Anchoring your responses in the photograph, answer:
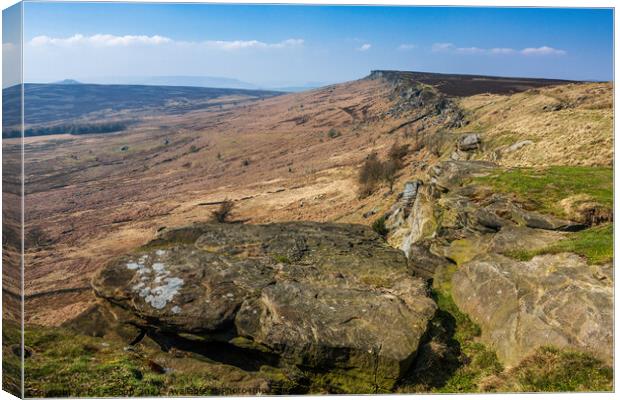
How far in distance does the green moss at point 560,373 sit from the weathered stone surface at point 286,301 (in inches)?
81.6

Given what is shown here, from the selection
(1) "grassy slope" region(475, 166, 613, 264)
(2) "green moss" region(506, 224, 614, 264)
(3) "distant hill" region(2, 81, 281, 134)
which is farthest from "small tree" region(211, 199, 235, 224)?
(3) "distant hill" region(2, 81, 281, 134)

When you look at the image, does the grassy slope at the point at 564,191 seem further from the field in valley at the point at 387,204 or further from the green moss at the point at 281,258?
the green moss at the point at 281,258

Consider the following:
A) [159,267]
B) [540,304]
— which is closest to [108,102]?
[159,267]

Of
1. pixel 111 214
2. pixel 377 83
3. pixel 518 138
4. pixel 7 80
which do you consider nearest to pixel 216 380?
pixel 7 80

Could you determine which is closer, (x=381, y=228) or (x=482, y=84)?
(x=381, y=228)

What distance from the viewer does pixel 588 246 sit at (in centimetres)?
1034

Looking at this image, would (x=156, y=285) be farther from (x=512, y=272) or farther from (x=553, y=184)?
(x=553, y=184)

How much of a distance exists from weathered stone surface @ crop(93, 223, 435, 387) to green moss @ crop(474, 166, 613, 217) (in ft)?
13.7

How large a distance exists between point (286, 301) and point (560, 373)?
564cm

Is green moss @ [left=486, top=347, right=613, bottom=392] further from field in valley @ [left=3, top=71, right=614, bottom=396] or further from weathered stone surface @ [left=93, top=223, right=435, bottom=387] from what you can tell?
weathered stone surface @ [left=93, top=223, right=435, bottom=387]

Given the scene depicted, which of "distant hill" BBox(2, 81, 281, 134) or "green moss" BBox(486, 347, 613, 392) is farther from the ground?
"distant hill" BBox(2, 81, 281, 134)

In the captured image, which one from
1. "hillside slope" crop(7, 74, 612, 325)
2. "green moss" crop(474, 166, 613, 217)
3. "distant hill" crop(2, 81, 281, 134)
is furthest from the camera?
"distant hill" crop(2, 81, 281, 134)

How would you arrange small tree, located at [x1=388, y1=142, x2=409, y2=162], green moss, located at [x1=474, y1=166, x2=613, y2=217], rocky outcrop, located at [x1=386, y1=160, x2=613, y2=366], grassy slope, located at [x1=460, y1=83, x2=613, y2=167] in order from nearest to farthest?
rocky outcrop, located at [x1=386, y1=160, x2=613, y2=366] → green moss, located at [x1=474, y1=166, x2=613, y2=217] → grassy slope, located at [x1=460, y1=83, x2=613, y2=167] → small tree, located at [x1=388, y1=142, x2=409, y2=162]

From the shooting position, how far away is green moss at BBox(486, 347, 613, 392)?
8.63 m
